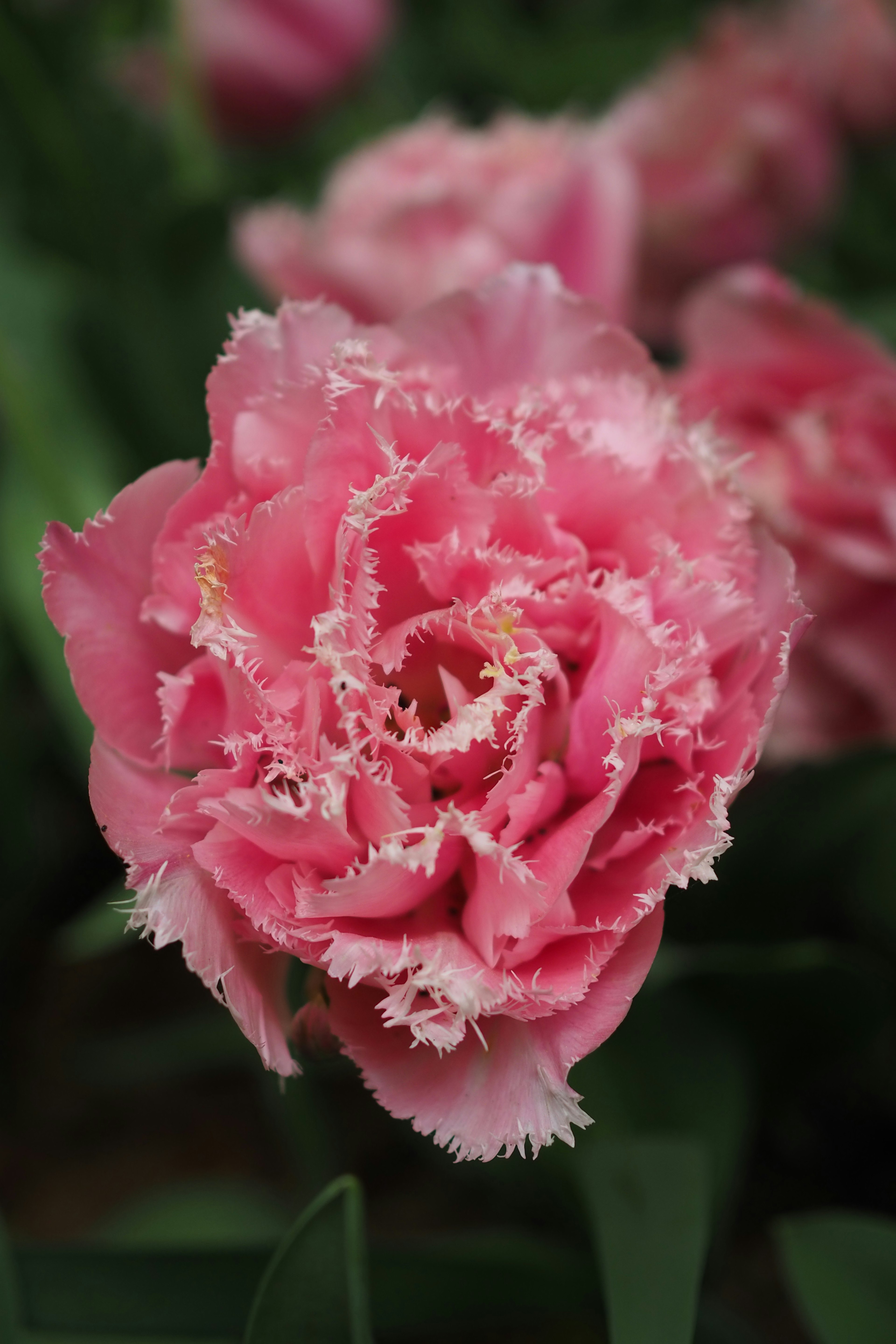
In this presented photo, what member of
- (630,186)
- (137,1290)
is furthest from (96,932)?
(630,186)

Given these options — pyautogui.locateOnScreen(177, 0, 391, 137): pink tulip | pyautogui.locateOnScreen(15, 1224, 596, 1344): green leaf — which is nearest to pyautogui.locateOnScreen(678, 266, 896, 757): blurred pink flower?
pyautogui.locateOnScreen(15, 1224, 596, 1344): green leaf

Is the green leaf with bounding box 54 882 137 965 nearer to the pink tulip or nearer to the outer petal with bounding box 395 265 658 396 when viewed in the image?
the outer petal with bounding box 395 265 658 396

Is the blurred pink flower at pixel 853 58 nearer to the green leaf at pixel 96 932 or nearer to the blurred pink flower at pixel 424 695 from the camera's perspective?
the blurred pink flower at pixel 424 695

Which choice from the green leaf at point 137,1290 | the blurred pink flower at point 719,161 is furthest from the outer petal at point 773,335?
the green leaf at point 137,1290

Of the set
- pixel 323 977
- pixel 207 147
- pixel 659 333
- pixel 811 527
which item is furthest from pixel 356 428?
pixel 207 147

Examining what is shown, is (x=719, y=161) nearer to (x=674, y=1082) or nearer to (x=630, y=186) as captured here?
(x=630, y=186)

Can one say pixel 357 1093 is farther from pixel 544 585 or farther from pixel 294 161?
pixel 294 161
